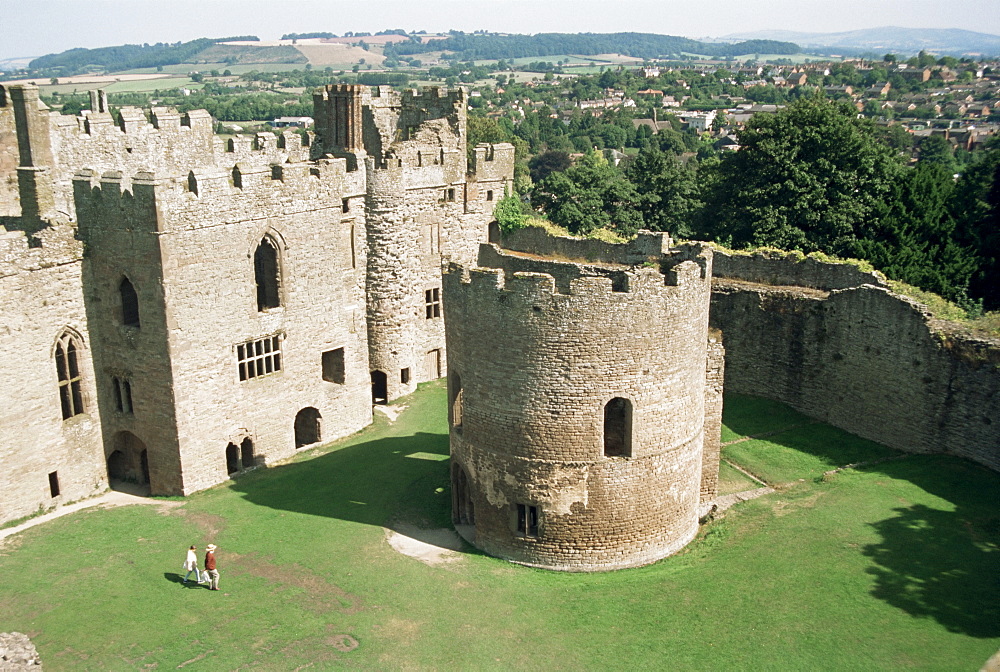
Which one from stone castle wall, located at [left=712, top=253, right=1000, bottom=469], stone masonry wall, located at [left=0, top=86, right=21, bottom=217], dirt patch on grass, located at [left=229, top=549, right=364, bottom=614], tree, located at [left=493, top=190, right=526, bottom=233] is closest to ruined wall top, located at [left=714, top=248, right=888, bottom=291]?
stone castle wall, located at [left=712, top=253, right=1000, bottom=469]

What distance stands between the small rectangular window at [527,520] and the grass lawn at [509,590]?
84cm

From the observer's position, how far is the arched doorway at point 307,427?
31.9 metres

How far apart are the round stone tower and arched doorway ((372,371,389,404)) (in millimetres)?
12695

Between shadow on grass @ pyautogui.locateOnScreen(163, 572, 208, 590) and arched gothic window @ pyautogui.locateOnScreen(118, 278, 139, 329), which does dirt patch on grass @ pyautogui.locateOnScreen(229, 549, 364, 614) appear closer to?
shadow on grass @ pyautogui.locateOnScreen(163, 572, 208, 590)

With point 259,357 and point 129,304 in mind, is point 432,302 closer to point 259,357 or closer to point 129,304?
point 259,357

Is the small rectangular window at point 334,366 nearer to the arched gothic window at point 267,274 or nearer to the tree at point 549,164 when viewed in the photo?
the arched gothic window at point 267,274

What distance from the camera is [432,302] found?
3850cm

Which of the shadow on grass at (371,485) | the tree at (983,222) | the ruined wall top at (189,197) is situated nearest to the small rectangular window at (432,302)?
the shadow on grass at (371,485)

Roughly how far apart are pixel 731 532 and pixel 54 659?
A: 15074 millimetres

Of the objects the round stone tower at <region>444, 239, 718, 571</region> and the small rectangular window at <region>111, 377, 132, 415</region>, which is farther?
the small rectangular window at <region>111, 377, 132, 415</region>

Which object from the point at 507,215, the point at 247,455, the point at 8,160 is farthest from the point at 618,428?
the point at 8,160

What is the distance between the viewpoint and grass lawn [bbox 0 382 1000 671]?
63.2 feet

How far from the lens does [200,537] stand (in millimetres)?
24828

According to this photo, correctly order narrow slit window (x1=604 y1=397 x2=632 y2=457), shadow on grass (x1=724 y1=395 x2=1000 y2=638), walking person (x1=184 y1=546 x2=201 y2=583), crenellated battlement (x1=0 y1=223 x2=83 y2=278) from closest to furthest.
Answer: shadow on grass (x1=724 y1=395 x2=1000 y2=638), walking person (x1=184 y1=546 x2=201 y2=583), narrow slit window (x1=604 y1=397 x2=632 y2=457), crenellated battlement (x1=0 y1=223 x2=83 y2=278)
